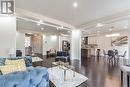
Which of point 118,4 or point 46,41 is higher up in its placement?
point 118,4

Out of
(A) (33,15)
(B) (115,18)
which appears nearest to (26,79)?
(A) (33,15)

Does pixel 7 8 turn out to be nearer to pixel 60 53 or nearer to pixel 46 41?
pixel 60 53

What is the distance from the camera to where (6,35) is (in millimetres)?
5230

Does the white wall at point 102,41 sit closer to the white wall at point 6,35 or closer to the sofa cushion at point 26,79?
the white wall at point 6,35

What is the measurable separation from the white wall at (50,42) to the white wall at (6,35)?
33.9ft

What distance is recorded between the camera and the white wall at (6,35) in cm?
515

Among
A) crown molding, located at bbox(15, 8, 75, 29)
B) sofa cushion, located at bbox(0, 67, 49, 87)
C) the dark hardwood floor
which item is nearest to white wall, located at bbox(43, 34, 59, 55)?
crown molding, located at bbox(15, 8, 75, 29)

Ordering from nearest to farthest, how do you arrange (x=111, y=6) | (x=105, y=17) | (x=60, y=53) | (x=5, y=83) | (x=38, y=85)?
(x=5, y=83), (x=38, y=85), (x=111, y=6), (x=105, y=17), (x=60, y=53)

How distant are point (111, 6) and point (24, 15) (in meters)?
3.88

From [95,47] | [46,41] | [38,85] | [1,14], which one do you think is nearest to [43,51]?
[46,41]

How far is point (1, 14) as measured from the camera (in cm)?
502

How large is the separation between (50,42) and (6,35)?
11080 mm

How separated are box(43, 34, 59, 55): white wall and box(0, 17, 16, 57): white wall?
406 inches

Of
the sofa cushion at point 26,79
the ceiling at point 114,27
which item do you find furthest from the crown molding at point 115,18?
the sofa cushion at point 26,79
